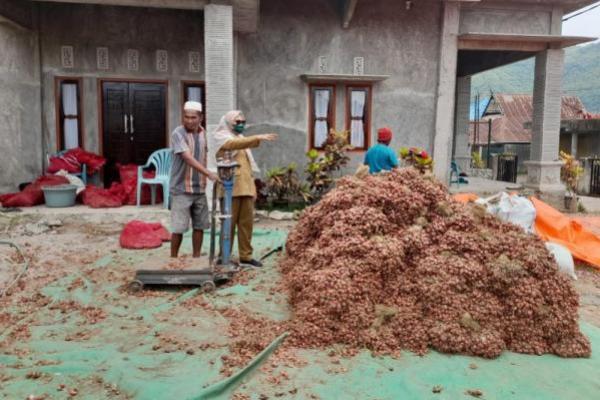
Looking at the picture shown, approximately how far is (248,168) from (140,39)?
16.7 feet

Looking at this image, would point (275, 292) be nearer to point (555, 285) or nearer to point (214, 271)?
point (214, 271)

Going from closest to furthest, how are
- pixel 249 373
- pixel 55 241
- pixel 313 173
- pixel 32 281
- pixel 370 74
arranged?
pixel 249 373 < pixel 32 281 < pixel 55 241 < pixel 313 173 < pixel 370 74

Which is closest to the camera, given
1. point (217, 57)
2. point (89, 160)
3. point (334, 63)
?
point (217, 57)

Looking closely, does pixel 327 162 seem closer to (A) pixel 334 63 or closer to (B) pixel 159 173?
(A) pixel 334 63

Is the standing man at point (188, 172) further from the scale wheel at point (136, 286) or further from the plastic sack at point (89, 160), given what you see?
the plastic sack at point (89, 160)

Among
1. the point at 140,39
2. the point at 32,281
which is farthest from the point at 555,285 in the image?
the point at 140,39

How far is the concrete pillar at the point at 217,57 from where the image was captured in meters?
6.98

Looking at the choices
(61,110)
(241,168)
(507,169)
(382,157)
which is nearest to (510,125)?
(507,169)

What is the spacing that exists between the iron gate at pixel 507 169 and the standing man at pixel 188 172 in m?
13.5

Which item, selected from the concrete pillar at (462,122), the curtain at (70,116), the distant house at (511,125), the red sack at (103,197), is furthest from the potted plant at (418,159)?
the distant house at (511,125)

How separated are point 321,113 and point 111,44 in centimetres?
382

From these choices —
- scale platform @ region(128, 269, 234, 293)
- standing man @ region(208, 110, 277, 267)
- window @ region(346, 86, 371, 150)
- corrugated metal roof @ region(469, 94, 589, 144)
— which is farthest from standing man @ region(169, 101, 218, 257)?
corrugated metal roof @ region(469, 94, 589, 144)

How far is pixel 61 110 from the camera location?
888 centimetres

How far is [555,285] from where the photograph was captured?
360 centimetres
